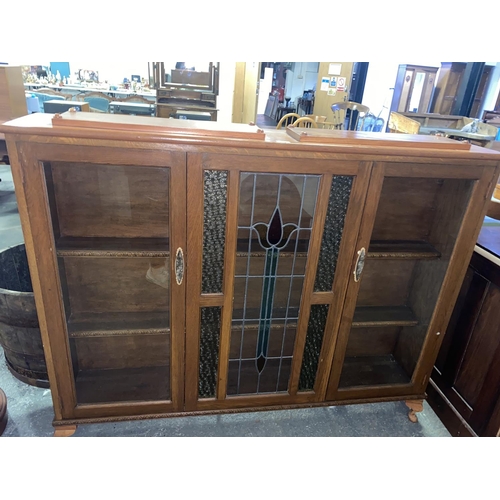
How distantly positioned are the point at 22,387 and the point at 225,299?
48.2 inches

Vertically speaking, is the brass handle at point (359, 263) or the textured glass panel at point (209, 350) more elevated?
the brass handle at point (359, 263)

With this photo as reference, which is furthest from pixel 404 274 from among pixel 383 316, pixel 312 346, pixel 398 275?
pixel 312 346

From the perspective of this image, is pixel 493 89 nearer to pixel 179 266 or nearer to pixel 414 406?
pixel 414 406

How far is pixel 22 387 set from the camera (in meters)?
1.88

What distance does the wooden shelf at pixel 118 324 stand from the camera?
154 centimetres

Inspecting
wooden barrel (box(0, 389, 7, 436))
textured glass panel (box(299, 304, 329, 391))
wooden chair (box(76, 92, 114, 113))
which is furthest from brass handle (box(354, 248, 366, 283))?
wooden chair (box(76, 92, 114, 113))

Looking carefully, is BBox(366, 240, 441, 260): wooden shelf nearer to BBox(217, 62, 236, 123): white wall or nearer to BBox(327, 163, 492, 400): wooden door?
BBox(327, 163, 492, 400): wooden door

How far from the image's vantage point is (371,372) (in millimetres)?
1928

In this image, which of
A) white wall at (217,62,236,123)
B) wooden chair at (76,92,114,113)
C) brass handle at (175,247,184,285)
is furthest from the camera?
white wall at (217,62,236,123)

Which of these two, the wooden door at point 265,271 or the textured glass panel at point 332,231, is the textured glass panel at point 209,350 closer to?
the wooden door at point 265,271

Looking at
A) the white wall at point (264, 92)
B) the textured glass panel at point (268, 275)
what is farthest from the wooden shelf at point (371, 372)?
the white wall at point (264, 92)

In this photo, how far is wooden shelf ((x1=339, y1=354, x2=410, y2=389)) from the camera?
185cm

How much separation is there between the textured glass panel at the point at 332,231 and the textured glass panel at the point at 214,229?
39cm

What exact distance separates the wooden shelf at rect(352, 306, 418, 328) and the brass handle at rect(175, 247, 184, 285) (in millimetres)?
819
